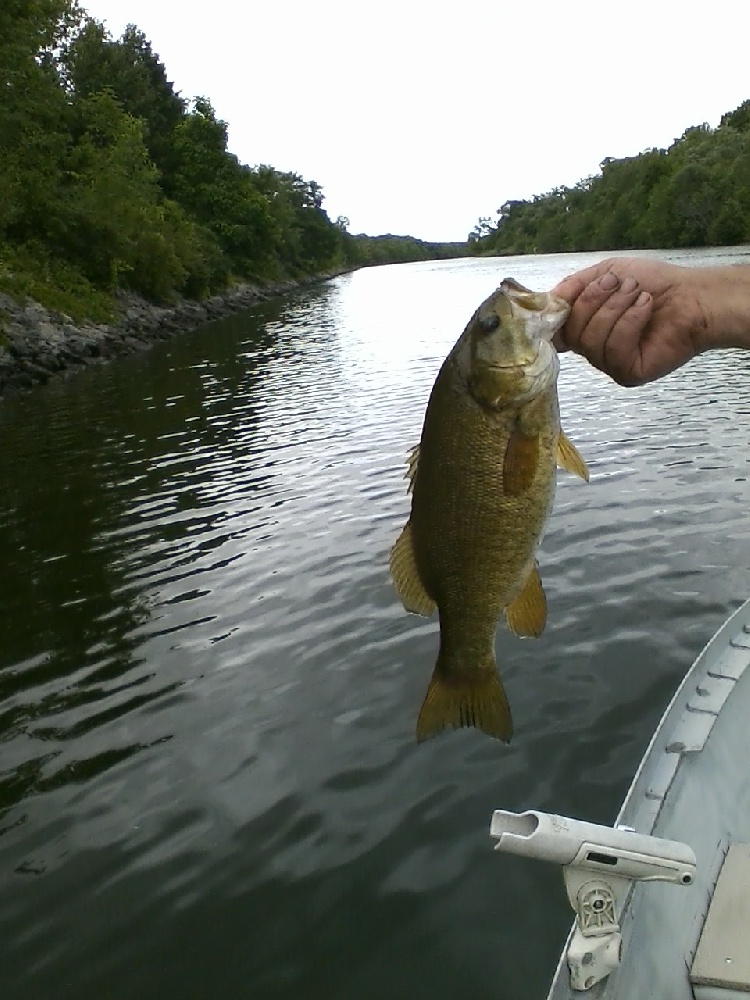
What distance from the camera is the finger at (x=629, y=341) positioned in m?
2.46

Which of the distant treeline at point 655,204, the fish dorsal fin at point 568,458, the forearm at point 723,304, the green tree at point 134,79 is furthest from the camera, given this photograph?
the distant treeline at point 655,204

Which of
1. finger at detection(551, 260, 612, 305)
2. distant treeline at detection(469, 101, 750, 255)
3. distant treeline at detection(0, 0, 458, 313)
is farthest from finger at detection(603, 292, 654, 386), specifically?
distant treeline at detection(469, 101, 750, 255)

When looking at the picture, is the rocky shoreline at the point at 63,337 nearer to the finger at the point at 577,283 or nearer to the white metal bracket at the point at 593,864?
the finger at the point at 577,283

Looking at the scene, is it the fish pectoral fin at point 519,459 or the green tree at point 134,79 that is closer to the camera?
the fish pectoral fin at point 519,459

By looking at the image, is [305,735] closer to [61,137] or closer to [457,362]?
[457,362]

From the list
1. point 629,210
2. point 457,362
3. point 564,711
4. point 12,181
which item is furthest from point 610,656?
point 629,210

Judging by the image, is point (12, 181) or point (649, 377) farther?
point (12, 181)

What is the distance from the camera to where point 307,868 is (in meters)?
5.18

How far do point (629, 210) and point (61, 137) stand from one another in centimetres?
8815

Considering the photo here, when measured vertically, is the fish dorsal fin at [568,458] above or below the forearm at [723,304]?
below

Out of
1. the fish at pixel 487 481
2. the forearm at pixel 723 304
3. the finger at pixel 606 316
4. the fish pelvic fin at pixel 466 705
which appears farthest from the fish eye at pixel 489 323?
the fish pelvic fin at pixel 466 705

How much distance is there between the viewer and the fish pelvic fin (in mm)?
2510

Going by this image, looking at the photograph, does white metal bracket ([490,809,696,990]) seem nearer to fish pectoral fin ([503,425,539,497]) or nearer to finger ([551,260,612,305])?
fish pectoral fin ([503,425,539,497])

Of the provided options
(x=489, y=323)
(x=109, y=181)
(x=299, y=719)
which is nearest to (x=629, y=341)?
(x=489, y=323)
